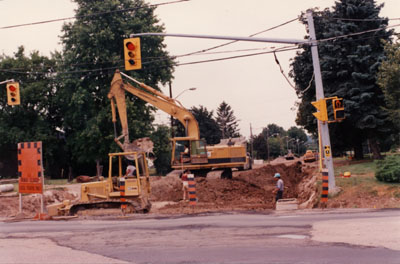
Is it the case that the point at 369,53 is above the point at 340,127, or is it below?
above

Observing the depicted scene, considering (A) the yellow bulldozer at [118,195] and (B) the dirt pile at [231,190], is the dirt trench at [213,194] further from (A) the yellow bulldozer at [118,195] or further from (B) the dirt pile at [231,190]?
(A) the yellow bulldozer at [118,195]

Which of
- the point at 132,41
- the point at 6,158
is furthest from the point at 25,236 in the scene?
the point at 6,158

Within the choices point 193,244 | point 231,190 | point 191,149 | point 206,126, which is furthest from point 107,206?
point 206,126

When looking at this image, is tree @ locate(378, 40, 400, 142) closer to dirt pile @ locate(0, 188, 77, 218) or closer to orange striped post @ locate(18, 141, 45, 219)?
orange striped post @ locate(18, 141, 45, 219)

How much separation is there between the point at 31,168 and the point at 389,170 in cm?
1351

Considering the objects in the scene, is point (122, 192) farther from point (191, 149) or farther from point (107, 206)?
point (191, 149)

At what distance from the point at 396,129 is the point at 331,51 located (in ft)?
23.7

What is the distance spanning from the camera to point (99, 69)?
43500mm

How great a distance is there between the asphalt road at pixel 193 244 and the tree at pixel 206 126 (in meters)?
80.8

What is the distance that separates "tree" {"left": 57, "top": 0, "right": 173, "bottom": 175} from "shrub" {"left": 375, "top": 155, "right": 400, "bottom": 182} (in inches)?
1049

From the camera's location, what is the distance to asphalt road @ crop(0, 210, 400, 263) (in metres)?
7.73

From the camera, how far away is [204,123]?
94125 millimetres

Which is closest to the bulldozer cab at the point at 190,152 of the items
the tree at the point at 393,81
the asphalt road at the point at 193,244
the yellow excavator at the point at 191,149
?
the yellow excavator at the point at 191,149

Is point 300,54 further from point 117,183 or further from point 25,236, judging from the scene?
point 25,236
